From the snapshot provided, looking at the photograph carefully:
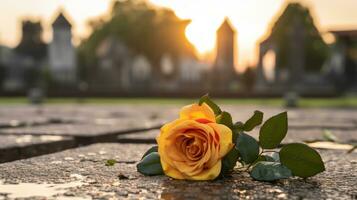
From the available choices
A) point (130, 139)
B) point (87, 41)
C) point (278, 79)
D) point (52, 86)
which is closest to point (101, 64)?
point (52, 86)

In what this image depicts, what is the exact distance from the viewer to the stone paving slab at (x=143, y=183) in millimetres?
1399

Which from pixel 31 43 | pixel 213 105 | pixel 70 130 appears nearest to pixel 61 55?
pixel 31 43

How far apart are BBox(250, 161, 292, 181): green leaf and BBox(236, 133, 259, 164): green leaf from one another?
29 millimetres

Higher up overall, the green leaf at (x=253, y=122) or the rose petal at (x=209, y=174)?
the green leaf at (x=253, y=122)

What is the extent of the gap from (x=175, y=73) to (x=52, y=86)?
1084cm

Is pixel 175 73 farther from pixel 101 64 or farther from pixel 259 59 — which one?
pixel 259 59

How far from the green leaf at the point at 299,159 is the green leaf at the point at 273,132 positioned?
7 centimetres

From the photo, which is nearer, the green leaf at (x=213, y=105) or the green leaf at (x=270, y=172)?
the green leaf at (x=270, y=172)

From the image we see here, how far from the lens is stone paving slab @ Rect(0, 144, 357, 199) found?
140 cm

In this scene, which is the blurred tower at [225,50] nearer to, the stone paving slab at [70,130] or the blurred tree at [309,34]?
the blurred tree at [309,34]

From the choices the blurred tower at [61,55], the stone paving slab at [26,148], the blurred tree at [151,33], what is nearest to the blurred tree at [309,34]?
the blurred tree at [151,33]

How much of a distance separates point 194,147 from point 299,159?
0.30 metres

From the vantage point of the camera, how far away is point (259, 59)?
34.1 meters

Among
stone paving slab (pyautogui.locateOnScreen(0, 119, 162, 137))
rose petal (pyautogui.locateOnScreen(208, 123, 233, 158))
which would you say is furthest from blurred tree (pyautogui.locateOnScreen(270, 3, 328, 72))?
rose petal (pyautogui.locateOnScreen(208, 123, 233, 158))
